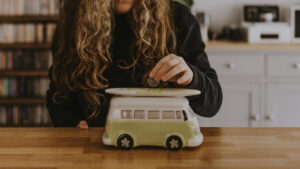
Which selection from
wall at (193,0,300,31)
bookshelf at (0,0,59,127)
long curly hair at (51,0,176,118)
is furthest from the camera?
wall at (193,0,300,31)

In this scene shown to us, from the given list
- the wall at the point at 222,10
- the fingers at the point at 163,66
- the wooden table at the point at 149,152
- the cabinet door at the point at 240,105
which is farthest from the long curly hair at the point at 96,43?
the wall at the point at 222,10

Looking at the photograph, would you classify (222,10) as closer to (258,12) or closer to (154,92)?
(258,12)

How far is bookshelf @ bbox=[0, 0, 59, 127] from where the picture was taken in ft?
10.2

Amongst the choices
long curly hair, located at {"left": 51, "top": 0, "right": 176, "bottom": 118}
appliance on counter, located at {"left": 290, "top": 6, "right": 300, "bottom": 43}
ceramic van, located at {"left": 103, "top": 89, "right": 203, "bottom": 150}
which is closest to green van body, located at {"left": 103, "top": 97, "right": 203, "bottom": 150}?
ceramic van, located at {"left": 103, "top": 89, "right": 203, "bottom": 150}

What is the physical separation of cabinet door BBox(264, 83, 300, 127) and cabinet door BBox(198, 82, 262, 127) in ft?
0.27

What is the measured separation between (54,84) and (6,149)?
51 centimetres

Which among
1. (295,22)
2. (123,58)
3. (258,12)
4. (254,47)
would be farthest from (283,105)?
(123,58)

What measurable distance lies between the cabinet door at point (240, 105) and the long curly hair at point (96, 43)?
1528 mm

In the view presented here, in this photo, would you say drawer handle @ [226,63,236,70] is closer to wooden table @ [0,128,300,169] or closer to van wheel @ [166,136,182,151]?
wooden table @ [0,128,300,169]

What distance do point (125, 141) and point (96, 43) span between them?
1.63ft

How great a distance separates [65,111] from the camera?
1.37m

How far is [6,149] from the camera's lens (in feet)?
2.92

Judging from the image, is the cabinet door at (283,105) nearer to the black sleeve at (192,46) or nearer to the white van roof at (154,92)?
the black sleeve at (192,46)

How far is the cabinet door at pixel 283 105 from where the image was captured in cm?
276
